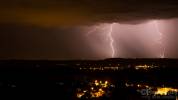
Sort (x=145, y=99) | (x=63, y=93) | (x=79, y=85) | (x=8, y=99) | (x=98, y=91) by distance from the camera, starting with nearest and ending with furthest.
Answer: (x=8, y=99) → (x=145, y=99) → (x=63, y=93) → (x=98, y=91) → (x=79, y=85)

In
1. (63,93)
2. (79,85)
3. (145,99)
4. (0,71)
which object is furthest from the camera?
(0,71)

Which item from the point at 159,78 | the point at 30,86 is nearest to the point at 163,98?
the point at 30,86

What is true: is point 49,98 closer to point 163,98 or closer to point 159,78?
point 163,98

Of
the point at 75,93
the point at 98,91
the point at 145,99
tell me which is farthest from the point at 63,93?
the point at 145,99

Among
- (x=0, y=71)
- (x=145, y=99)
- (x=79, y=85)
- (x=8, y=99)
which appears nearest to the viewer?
(x=8, y=99)

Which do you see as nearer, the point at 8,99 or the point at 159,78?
the point at 8,99

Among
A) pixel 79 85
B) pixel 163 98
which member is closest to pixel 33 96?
pixel 163 98

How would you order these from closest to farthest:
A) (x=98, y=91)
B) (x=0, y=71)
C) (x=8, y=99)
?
(x=8, y=99)
(x=98, y=91)
(x=0, y=71)

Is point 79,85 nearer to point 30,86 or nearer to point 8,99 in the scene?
point 30,86

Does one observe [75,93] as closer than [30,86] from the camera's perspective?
Yes
